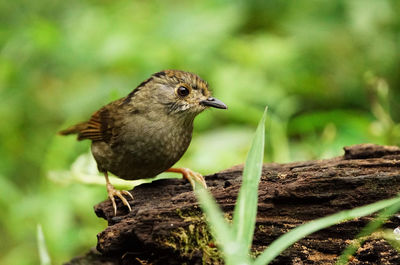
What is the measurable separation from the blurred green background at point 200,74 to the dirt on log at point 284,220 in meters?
2.11

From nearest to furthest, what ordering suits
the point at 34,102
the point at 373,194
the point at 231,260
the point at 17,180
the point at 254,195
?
the point at 231,260 < the point at 254,195 < the point at 373,194 < the point at 17,180 < the point at 34,102

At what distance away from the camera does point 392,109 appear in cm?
663

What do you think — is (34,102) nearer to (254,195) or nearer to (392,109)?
(392,109)

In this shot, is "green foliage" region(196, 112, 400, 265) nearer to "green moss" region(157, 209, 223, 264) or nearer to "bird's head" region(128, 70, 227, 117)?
"green moss" region(157, 209, 223, 264)

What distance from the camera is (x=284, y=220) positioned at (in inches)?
122

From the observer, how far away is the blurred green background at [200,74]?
575 cm

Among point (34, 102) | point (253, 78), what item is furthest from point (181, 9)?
point (34, 102)

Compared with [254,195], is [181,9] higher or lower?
higher

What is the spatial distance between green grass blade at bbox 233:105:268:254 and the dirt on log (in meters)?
0.66

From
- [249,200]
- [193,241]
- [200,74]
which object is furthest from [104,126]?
[200,74]

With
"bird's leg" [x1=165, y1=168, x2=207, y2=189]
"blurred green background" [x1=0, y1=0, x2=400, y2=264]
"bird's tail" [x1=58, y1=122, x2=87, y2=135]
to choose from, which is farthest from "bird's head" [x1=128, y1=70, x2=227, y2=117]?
"blurred green background" [x1=0, y1=0, x2=400, y2=264]

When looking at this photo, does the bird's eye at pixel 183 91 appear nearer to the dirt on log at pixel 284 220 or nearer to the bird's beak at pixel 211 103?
the bird's beak at pixel 211 103

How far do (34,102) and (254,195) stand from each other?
6356mm

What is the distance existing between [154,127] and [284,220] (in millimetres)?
1378
